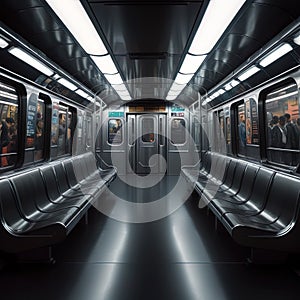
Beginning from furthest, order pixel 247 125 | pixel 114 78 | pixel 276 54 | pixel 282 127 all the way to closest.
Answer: pixel 114 78
pixel 247 125
pixel 282 127
pixel 276 54

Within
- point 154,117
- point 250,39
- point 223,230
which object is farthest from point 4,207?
point 154,117

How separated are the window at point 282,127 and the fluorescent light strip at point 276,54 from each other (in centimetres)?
63

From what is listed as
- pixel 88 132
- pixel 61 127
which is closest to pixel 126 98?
pixel 88 132

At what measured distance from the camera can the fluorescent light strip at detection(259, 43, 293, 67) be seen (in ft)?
10.9

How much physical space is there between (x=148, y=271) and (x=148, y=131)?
7896 millimetres

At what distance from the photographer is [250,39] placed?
3.95m

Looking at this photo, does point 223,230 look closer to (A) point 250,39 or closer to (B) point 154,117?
(A) point 250,39

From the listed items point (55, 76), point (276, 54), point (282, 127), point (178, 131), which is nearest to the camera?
point (276, 54)

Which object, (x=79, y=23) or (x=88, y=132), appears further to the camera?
(x=88, y=132)

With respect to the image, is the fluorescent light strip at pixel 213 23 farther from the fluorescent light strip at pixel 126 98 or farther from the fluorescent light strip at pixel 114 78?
the fluorescent light strip at pixel 126 98

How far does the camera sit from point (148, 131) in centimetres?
1062

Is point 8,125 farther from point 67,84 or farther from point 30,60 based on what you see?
point 67,84

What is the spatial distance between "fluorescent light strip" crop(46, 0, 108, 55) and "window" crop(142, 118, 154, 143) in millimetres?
6378

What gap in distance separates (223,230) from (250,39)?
265cm
